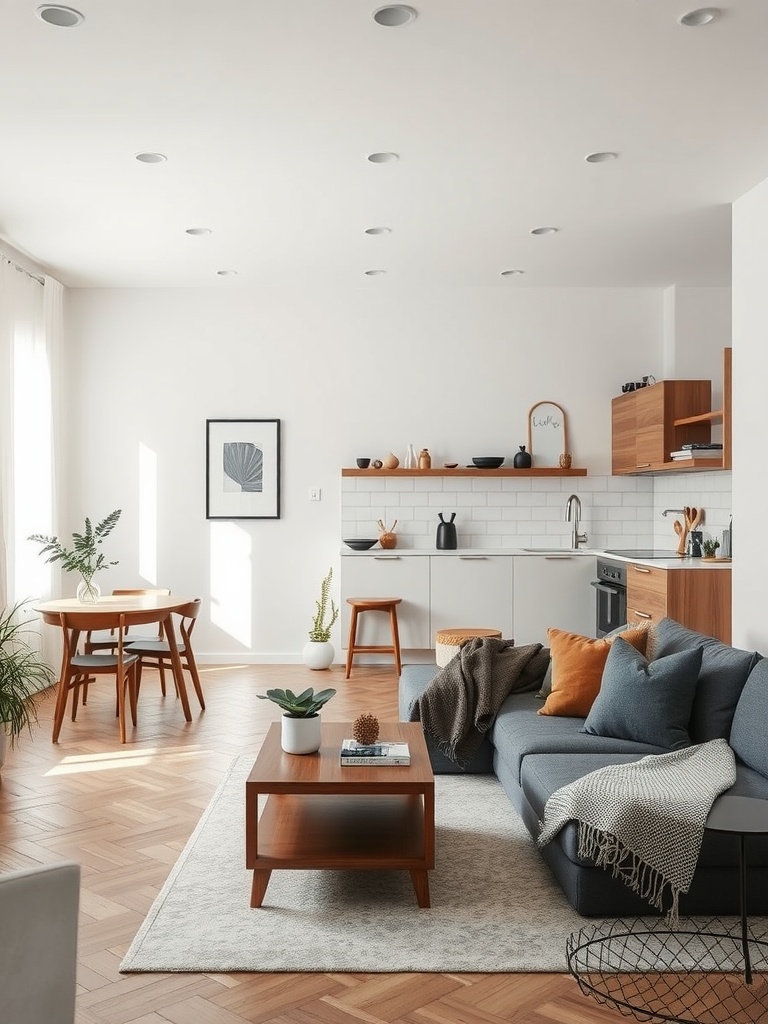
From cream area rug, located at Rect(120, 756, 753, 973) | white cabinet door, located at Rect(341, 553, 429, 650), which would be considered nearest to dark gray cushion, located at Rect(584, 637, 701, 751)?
cream area rug, located at Rect(120, 756, 753, 973)

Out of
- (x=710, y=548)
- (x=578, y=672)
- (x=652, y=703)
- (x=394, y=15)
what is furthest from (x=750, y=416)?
(x=394, y=15)

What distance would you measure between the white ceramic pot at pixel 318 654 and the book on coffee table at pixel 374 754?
405cm

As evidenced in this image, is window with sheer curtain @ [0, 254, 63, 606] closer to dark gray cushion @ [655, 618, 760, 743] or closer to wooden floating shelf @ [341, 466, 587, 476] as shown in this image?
wooden floating shelf @ [341, 466, 587, 476]

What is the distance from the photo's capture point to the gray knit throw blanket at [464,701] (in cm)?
441

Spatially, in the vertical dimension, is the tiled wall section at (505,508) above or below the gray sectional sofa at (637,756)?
above

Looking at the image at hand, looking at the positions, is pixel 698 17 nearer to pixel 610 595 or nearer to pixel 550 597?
pixel 610 595

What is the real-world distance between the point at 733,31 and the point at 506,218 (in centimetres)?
243

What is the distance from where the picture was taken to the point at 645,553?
7.21 metres

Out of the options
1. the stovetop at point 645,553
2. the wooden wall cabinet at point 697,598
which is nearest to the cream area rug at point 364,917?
the wooden wall cabinet at point 697,598

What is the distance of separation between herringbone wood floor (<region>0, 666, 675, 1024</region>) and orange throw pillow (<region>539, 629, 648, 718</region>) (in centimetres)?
160

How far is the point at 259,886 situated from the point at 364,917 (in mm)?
351

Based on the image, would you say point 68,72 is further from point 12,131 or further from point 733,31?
point 733,31

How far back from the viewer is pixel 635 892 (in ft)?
9.70

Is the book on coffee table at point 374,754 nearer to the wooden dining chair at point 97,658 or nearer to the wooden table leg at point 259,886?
the wooden table leg at point 259,886
